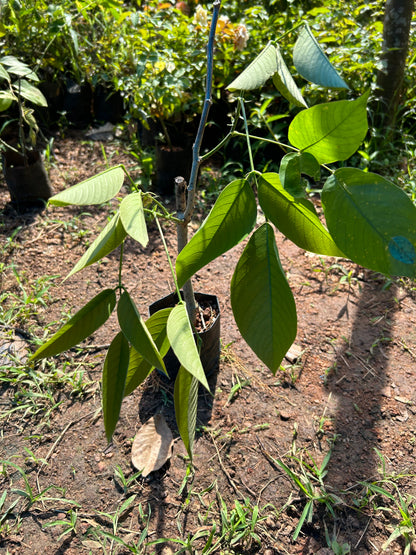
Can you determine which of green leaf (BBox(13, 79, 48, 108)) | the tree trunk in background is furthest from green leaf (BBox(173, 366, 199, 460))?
the tree trunk in background

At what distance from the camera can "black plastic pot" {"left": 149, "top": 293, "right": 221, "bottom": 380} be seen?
1.58m

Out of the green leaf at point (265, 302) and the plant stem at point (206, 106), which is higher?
the plant stem at point (206, 106)

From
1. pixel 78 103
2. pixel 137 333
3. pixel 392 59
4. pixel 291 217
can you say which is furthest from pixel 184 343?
pixel 78 103

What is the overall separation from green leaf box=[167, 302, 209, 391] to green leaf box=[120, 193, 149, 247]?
0.16 m

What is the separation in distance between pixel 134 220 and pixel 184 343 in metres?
0.24

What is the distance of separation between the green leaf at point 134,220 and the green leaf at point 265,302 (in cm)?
20

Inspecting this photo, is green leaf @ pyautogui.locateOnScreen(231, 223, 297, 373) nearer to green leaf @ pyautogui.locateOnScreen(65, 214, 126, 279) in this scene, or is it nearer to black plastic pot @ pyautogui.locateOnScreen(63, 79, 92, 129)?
green leaf @ pyautogui.locateOnScreen(65, 214, 126, 279)

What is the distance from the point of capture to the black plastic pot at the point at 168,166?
8.48ft

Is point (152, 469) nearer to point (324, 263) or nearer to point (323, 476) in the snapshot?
point (323, 476)

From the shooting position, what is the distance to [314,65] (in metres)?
0.80

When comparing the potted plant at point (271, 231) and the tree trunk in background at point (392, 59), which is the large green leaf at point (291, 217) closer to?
the potted plant at point (271, 231)

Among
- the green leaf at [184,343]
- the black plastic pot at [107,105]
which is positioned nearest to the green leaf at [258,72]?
the green leaf at [184,343]

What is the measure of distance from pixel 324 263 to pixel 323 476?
112cm

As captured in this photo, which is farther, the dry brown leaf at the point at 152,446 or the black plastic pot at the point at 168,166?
the black plastic pot at the point at 168,166
